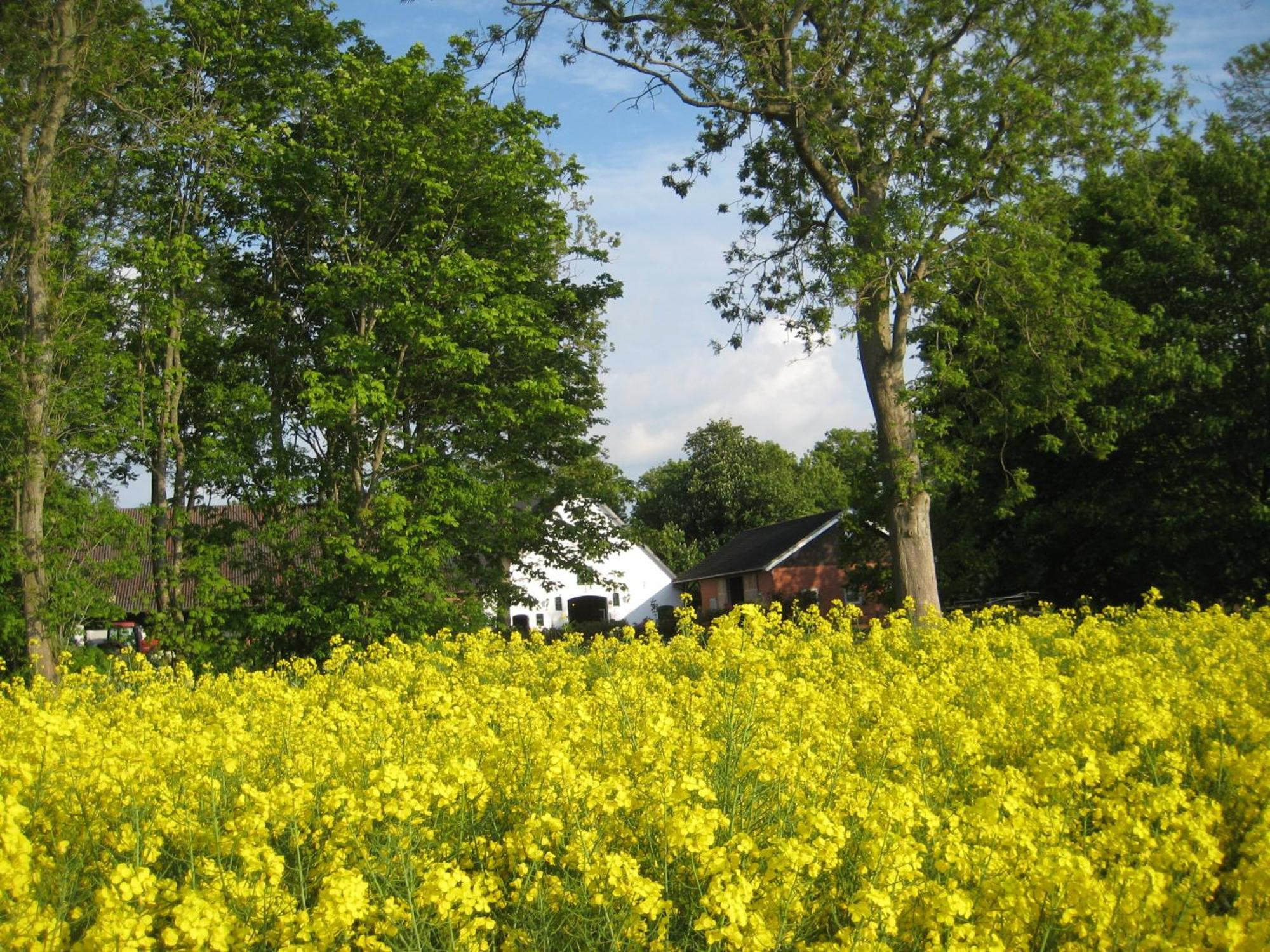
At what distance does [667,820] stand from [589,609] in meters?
41.9

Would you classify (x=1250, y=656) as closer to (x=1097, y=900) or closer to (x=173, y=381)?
(x=1097, y=900)

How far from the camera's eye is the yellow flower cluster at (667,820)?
3.28 metres

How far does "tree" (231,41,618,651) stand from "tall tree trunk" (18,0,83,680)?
3.26m

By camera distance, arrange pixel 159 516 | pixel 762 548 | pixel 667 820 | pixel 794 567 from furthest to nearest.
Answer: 1. pixel 762 548
2. pixel 794 567
3. pixel 159 516
4. pixel 667 820

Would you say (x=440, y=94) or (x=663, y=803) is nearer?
(x=663, y=803)

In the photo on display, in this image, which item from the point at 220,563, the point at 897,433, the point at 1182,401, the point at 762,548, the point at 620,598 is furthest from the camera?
the point at 620,598

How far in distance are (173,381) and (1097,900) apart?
16.9m

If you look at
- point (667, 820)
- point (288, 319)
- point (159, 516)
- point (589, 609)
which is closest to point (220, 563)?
point (159, 516)

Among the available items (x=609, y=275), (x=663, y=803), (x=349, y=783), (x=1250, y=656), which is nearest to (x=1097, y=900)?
(x=663, y=803)

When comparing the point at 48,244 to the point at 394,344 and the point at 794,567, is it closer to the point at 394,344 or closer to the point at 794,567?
the point at 394,344

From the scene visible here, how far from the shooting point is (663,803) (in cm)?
392

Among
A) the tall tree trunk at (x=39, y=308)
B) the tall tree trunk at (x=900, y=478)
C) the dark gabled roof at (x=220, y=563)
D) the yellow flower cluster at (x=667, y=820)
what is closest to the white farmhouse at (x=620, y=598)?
the dark gabled roof at (x=220, y=563)

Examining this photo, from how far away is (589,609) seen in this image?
45.4 metres

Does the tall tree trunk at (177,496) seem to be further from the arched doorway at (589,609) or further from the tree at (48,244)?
the arched doorway at (589,609)
